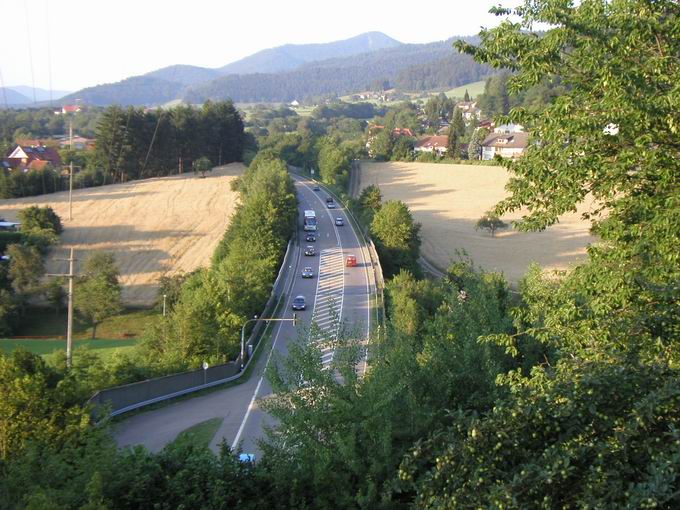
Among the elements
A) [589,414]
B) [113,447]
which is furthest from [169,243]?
[589,414]

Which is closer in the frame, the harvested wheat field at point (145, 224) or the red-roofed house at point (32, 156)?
the harvested wheat field at point (145, 224)

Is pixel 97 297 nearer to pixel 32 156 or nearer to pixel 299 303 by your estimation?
pixel 299 303

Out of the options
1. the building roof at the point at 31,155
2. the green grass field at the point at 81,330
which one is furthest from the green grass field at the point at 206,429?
the building roof at the point at 31,155

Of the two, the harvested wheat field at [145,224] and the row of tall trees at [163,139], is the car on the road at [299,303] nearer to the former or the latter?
the harvested wheat field at [145,224]

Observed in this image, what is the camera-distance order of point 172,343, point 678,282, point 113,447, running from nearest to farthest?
1. point 678,282
2. point 113,447
3. point 172,343

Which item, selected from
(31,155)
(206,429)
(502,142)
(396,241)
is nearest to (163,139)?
(31,155)

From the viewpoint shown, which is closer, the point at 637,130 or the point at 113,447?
the point at 637,130

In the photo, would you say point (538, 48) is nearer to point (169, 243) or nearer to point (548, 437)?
point (548, 437)
